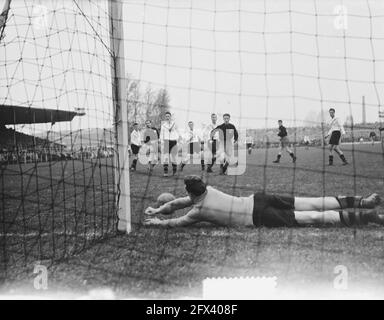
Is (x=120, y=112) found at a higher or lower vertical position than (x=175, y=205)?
higher

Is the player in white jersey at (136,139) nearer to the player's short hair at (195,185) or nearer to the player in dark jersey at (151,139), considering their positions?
the player in dark jersey at (151,139)

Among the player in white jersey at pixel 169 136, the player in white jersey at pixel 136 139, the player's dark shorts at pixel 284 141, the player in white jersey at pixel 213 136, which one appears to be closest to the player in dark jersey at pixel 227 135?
the player in white jersey at pixel 213 136

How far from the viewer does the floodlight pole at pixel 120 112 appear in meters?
3.21

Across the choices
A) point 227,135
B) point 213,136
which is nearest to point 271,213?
point 227,135

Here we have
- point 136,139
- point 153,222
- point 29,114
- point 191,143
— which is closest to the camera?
point 153,222

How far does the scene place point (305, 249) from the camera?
265 cm

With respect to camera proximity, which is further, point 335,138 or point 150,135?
Result: point 150,135

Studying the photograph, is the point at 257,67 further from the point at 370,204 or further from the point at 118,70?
the point at 370,204

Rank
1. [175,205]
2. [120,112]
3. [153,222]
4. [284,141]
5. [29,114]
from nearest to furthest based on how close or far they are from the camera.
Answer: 1. [120,112]
2. [153,222]
3. [175,205]
4. [29,114]
5. [284,141]

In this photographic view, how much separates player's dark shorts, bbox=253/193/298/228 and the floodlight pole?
1.17 m

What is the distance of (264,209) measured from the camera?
3182 mm

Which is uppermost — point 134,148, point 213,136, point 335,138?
point 213,136

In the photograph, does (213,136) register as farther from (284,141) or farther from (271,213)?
(271,213)

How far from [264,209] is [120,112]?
5.12 ft
